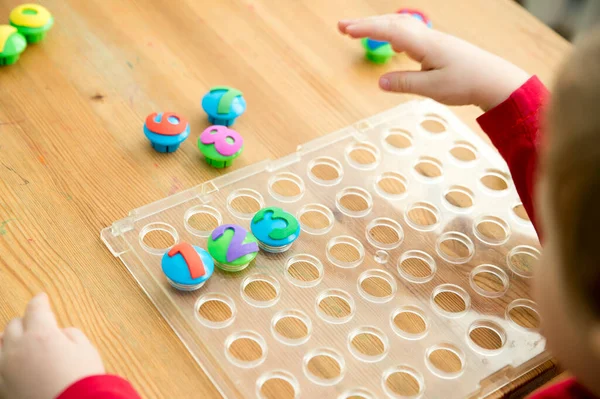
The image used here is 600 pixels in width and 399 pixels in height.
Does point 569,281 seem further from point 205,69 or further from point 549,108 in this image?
point 205,69

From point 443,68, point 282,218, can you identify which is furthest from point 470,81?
point 282,218

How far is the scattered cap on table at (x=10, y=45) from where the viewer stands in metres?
0.88

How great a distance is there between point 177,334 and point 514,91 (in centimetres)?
44

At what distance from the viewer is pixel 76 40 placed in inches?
37.4

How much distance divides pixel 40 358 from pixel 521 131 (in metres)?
0.52

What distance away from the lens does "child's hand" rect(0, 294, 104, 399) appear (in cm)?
62

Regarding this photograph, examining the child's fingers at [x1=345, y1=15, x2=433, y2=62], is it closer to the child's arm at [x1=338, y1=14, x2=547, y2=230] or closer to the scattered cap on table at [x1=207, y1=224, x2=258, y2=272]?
the child's arm at [x1=338, y1=14, x2=547, y2=230]

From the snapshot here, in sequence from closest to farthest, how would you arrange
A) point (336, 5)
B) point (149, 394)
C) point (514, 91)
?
point (149, 394), point (514, 91), point (336, 5)

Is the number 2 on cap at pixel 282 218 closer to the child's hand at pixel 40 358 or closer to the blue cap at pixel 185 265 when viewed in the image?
the blue cap at pixel 185 265

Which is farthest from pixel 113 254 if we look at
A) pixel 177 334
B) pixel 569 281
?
pixel 569 281

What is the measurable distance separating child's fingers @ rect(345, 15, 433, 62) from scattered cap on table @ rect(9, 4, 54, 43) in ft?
1.13

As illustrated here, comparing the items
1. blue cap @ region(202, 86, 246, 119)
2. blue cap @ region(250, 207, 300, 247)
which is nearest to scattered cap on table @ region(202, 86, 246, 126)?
blue cap @ region(202, 86, 246, 119)

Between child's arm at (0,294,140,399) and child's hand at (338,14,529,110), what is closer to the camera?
child's arm at (0,294,140,399)

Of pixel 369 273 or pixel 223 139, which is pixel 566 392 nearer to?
pixel 369 273
